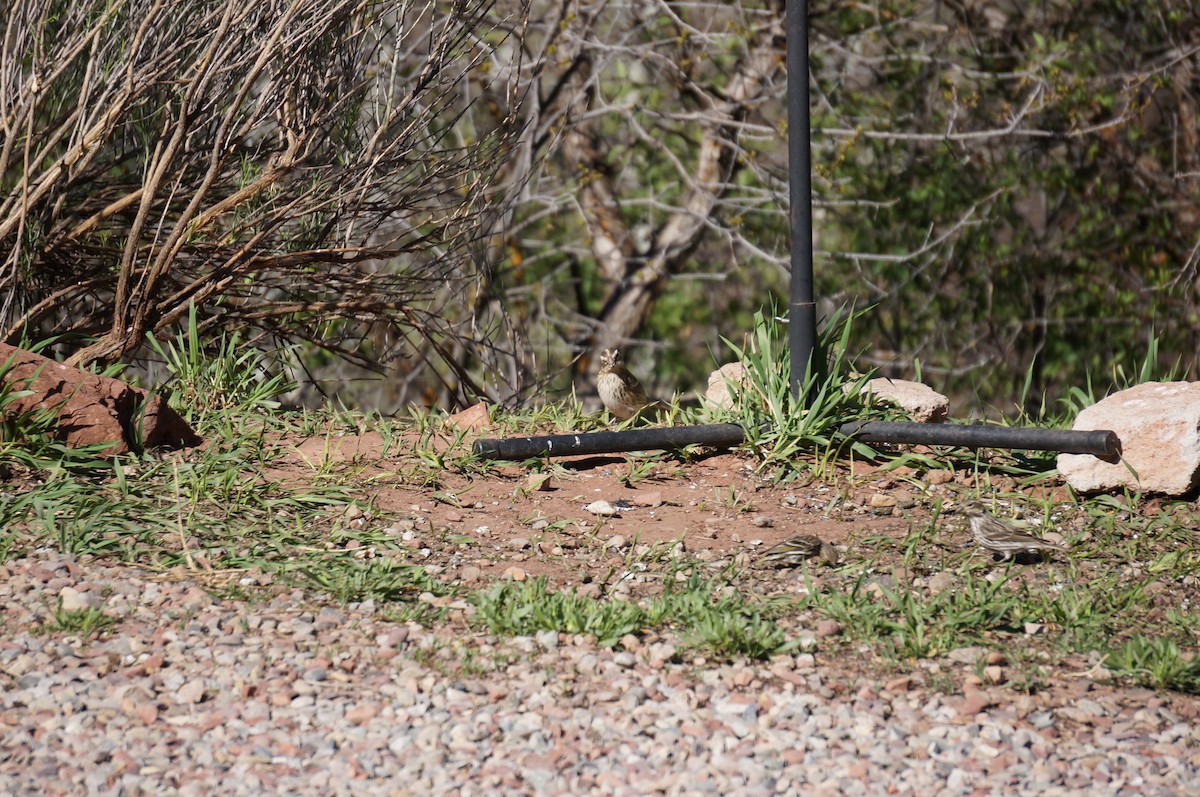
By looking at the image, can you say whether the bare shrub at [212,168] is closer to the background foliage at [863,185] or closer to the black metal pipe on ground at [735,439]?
the black metal pipe on ground at [735,439]

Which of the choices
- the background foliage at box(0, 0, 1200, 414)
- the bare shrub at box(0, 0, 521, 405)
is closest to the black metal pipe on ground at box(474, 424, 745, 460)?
the bare shrub at box(0, 0, 521, 405)

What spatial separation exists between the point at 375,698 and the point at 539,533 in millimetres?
1324

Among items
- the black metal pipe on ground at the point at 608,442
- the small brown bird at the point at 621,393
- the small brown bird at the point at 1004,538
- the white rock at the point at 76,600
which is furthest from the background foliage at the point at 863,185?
the white rock at the point at 76,600

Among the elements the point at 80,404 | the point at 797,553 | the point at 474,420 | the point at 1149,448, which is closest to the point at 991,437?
the point at 1149,448

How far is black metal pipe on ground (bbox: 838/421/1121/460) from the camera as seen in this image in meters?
4.68

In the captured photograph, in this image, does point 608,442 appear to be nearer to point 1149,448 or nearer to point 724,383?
point 724,383

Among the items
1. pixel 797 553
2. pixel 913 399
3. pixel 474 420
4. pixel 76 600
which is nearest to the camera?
pixel 76 600

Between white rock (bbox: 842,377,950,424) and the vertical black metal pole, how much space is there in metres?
0.36

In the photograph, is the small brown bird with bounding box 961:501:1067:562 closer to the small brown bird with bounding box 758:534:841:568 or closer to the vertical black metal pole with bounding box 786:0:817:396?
the small brown bird with bounding box 758:534:841:568

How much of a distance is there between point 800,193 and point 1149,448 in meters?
1.60

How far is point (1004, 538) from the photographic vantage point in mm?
4277

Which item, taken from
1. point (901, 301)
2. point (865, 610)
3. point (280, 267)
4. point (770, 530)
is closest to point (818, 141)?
point (901, 301)

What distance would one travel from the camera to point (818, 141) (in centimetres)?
1091

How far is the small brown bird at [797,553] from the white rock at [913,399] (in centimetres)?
136
